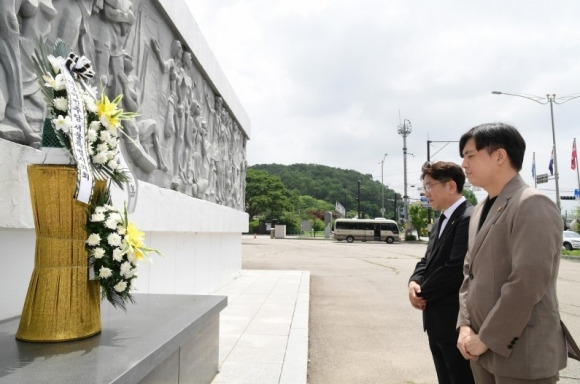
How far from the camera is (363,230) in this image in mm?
36594

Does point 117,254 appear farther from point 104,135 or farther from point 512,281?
point 512,281

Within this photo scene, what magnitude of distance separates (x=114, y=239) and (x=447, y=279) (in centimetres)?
192

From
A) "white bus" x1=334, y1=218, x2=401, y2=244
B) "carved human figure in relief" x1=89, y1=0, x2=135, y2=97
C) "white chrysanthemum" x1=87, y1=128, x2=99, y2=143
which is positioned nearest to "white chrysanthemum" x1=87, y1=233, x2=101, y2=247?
"white chrysanthemum" x1=87, y1=128, x2=99, y2=143

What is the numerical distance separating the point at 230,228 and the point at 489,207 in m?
7.62

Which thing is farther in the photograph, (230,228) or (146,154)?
(230,228)

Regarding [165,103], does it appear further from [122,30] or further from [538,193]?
[538,193]

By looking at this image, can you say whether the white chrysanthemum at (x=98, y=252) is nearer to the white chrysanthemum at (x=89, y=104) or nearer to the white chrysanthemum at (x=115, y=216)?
the white chrysanthemum at (x=115, y=216)

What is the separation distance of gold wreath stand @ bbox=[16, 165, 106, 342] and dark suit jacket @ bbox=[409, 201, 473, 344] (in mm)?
2002

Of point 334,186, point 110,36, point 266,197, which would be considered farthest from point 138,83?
point 334,186

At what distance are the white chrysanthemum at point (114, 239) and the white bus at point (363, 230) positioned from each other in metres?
34.7

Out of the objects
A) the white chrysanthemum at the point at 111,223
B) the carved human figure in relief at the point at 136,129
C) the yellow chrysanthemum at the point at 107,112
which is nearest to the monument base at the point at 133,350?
the white chrysanthemum at the point at 111,223

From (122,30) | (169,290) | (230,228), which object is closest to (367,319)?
(169,290)

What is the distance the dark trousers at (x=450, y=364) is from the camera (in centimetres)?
235

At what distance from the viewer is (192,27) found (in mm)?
6637
